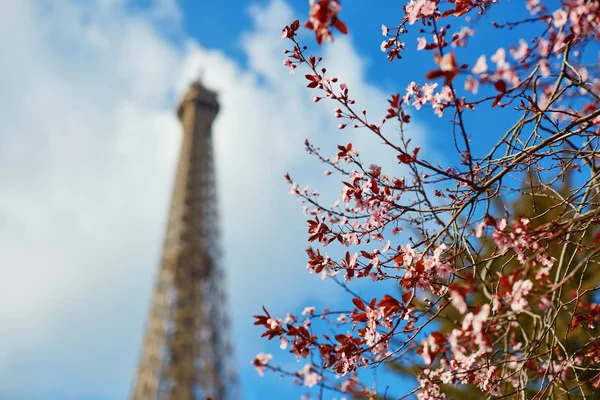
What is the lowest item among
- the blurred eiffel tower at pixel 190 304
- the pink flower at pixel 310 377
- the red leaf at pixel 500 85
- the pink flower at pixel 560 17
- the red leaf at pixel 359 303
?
the red leaf at pixel 359 303

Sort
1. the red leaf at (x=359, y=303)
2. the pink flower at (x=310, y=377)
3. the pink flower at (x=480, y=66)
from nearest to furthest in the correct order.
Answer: the pink flower at (x=480, y=66) < the red leaf at (x=359, y=303) < the pink flower at (x=310, y=377)

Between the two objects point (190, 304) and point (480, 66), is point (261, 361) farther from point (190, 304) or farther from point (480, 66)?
point (190, 304)

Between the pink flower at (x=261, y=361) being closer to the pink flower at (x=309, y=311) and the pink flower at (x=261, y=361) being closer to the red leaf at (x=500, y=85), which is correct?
the pink flower at (x=309, y=311)

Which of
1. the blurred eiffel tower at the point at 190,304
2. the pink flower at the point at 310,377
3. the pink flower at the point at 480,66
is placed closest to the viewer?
the pink flower at the point at 480,66

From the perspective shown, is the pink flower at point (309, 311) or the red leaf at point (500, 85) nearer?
the red leaf at point (500, 85)

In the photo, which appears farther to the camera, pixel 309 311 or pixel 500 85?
pixel 309 311

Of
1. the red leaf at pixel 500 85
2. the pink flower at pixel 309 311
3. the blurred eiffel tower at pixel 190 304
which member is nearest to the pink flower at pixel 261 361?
the pink flower at pixel 309 311

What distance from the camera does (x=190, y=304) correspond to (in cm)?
2116

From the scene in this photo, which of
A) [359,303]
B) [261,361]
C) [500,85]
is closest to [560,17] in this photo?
[500,85]

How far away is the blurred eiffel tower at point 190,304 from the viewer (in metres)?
19.2

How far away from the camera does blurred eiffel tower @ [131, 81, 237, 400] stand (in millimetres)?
19234

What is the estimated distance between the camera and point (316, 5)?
1.67m

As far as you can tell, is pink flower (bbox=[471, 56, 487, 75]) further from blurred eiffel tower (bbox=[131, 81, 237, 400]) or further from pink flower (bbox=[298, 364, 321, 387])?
blurred eiffel tower (bbox=[131, 81, 237, 400])

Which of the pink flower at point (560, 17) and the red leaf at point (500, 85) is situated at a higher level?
the pink flower at point (560, 17)
